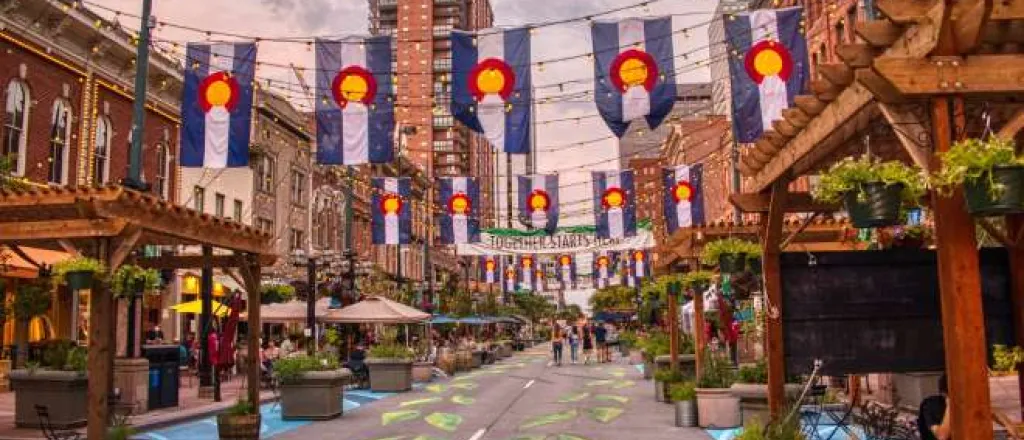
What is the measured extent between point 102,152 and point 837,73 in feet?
90.9

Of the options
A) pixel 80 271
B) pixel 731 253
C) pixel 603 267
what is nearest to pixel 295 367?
pixel 80 271

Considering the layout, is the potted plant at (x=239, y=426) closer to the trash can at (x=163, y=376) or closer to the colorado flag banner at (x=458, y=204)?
the trash can at (x=163, y=376)

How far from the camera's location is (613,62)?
18.2 metres

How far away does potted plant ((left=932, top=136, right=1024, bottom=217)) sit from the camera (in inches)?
231

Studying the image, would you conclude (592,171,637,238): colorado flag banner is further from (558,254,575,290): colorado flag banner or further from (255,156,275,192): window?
(558,254,575,290): colorado flag banner

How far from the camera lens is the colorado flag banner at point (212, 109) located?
19.3m

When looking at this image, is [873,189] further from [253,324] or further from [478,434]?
[253,324]

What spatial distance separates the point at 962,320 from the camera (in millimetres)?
6086

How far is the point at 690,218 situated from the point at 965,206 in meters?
23.4

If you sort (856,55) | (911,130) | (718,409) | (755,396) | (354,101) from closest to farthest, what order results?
(911,130)
(856,55)
(755,396)
(718,409)
(354,101)

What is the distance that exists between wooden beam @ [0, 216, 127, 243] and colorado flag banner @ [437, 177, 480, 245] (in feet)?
61.7

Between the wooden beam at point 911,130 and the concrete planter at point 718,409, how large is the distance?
9.35 m

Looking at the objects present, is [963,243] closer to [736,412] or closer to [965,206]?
[965,206]

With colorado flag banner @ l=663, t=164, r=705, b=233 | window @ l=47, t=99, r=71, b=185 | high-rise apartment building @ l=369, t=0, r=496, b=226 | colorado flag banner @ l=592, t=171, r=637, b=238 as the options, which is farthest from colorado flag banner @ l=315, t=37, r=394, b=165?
high-rise apartment building @ l=369, t=0, r=496, b=226
